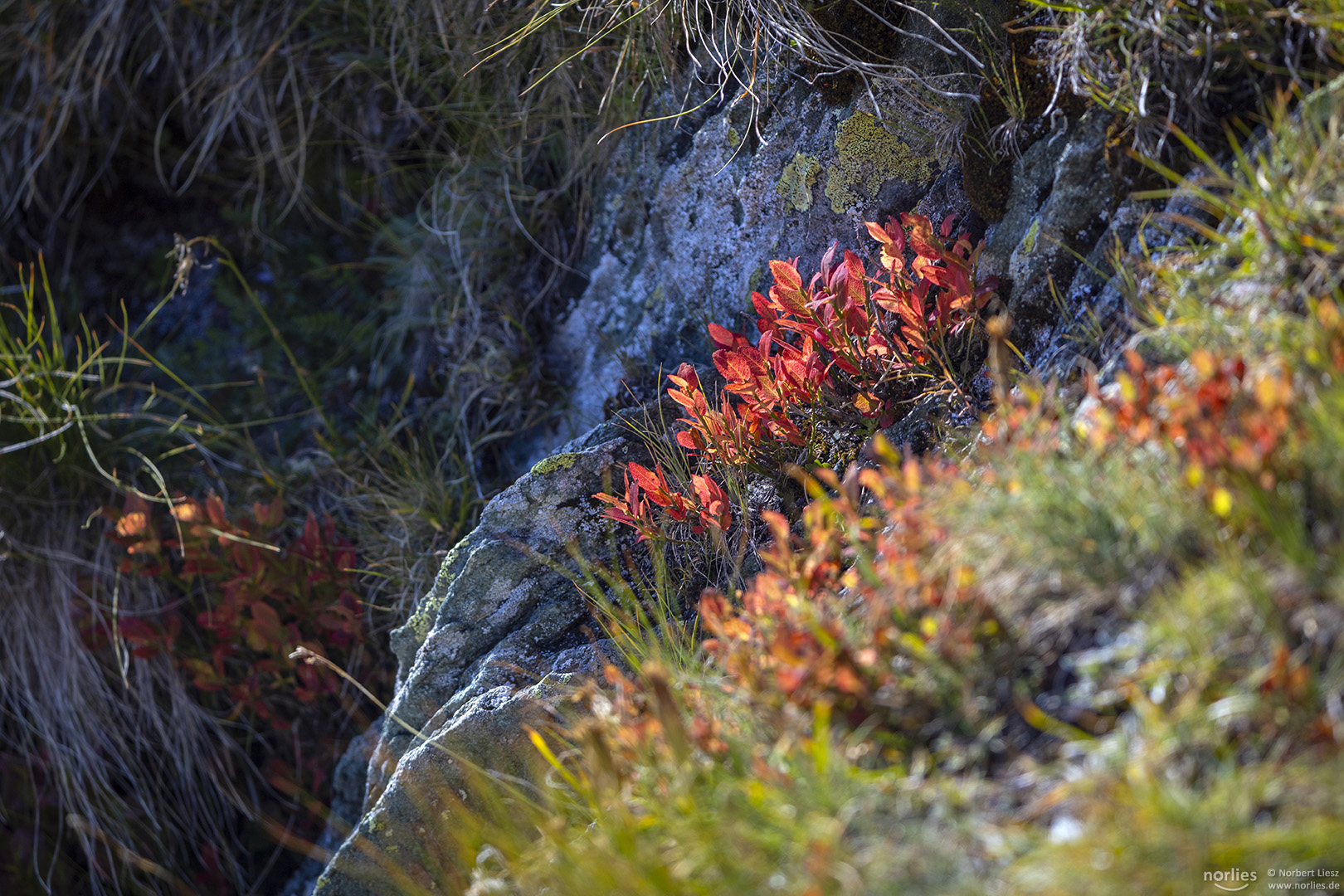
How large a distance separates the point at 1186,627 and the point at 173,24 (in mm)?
4857

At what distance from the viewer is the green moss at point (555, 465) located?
2828 mm

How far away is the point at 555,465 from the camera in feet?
9.30

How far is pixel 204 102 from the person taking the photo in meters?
4.69

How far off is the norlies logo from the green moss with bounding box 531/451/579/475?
6.40ft

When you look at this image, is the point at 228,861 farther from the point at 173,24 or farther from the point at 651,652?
the point at 173,24

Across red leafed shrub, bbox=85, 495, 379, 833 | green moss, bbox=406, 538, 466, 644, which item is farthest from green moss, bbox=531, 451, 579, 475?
red leafed shrub, bbox=85, 495, 379, 833

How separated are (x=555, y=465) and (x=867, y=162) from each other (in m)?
1.34

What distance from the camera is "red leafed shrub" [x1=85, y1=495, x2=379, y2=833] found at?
11.5ft

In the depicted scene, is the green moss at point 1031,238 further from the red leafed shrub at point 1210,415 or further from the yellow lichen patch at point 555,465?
the yellow lichen patch at point 555,465

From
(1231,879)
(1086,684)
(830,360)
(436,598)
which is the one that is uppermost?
(830,360)

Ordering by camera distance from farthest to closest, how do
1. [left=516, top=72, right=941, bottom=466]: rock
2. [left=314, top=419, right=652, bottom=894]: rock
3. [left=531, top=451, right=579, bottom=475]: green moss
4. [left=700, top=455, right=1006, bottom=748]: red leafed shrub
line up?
[left=516, top=72, right=941, bottom=466]: rock < [left=531, top=451, right=579, bottom=475]: green moss < [left=314, top=419, right=652, bottom=894]: rock < [left=700, top=455, right=1006, bottom=748]: red leafed shrub

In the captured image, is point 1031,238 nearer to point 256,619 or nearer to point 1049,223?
point 1049,223

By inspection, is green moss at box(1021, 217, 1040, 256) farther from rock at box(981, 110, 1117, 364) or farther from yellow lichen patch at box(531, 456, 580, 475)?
yellow lichen patch at box(531, 456, 580, 475)

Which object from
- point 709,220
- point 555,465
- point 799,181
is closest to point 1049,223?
point 799,181
